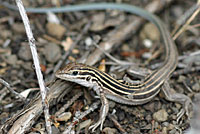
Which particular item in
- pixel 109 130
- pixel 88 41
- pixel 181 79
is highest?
pixel 88 41

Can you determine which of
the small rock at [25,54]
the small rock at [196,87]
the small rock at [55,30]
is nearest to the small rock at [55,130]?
the small rock at [25,54]

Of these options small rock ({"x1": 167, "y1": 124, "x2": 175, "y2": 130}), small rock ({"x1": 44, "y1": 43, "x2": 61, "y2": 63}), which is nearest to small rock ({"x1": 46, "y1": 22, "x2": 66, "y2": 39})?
small rock ({"x1": 44, "y1": 43, "x2": 61, "y2": 63})

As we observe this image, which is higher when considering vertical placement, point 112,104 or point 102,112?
point 112,104

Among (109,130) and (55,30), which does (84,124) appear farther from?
(55,30)

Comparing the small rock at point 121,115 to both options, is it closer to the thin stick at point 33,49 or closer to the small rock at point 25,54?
the thin stick at point 33,49

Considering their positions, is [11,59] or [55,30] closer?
[11,59]

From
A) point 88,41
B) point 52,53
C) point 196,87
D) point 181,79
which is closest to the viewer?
point 196,87

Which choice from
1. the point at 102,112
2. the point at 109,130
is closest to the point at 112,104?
the point at 102,112
